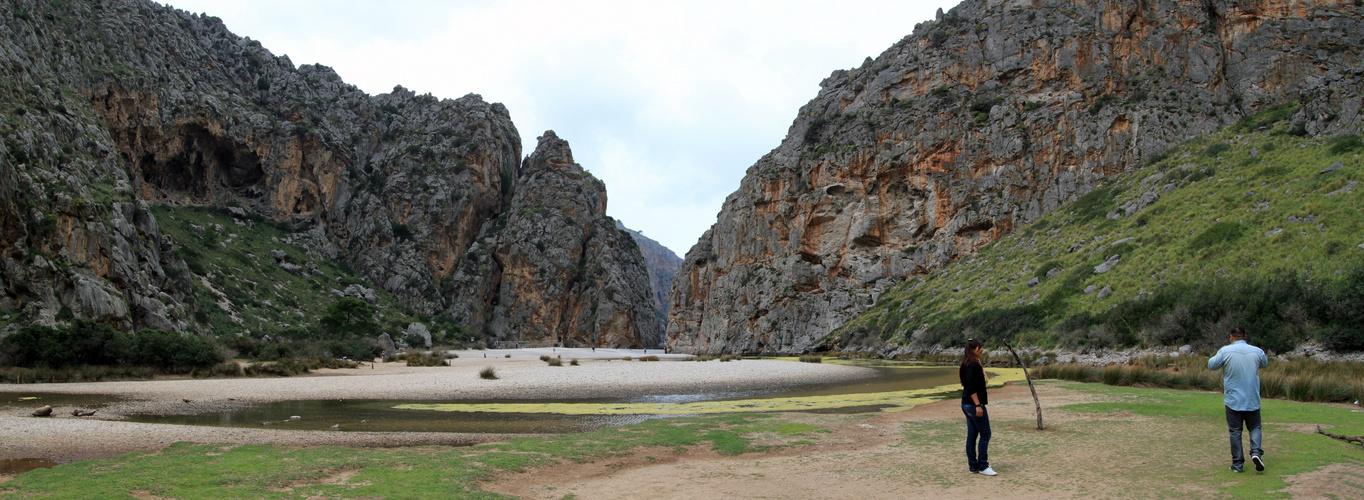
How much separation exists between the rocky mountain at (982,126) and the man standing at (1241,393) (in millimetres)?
37260

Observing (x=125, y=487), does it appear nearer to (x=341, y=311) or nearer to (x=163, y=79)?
(x=341, y=311)

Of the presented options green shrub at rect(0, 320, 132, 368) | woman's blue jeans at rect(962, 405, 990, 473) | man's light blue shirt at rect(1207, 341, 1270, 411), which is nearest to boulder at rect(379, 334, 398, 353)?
green shrub at rect(0, 320, 132, 368)

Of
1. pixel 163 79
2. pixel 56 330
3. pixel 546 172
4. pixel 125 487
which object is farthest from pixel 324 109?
pixel 125 487

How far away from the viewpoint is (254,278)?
57.1m

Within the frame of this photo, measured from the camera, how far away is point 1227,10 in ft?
162

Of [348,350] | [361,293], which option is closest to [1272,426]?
[348,350]

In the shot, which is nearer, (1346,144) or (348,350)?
(1346,144)

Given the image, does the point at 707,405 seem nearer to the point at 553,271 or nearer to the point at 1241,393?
the point at 1241,393

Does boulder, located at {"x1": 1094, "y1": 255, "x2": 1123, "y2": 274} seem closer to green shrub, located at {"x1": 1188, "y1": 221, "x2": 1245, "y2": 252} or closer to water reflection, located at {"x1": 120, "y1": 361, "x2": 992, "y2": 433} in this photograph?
green shrub, located at {"x1": 1188, "y1": 221, "x2": 1245, "y2": 252}

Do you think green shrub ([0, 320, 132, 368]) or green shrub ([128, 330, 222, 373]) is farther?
green shrub ([128, 330, 222, 373])

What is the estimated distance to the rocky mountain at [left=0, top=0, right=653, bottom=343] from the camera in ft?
107

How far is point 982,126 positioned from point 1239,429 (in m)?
56.9

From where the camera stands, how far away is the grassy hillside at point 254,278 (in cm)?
4894

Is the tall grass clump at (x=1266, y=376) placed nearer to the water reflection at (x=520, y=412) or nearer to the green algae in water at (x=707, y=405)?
the water reflection at (x=520, y=412)
